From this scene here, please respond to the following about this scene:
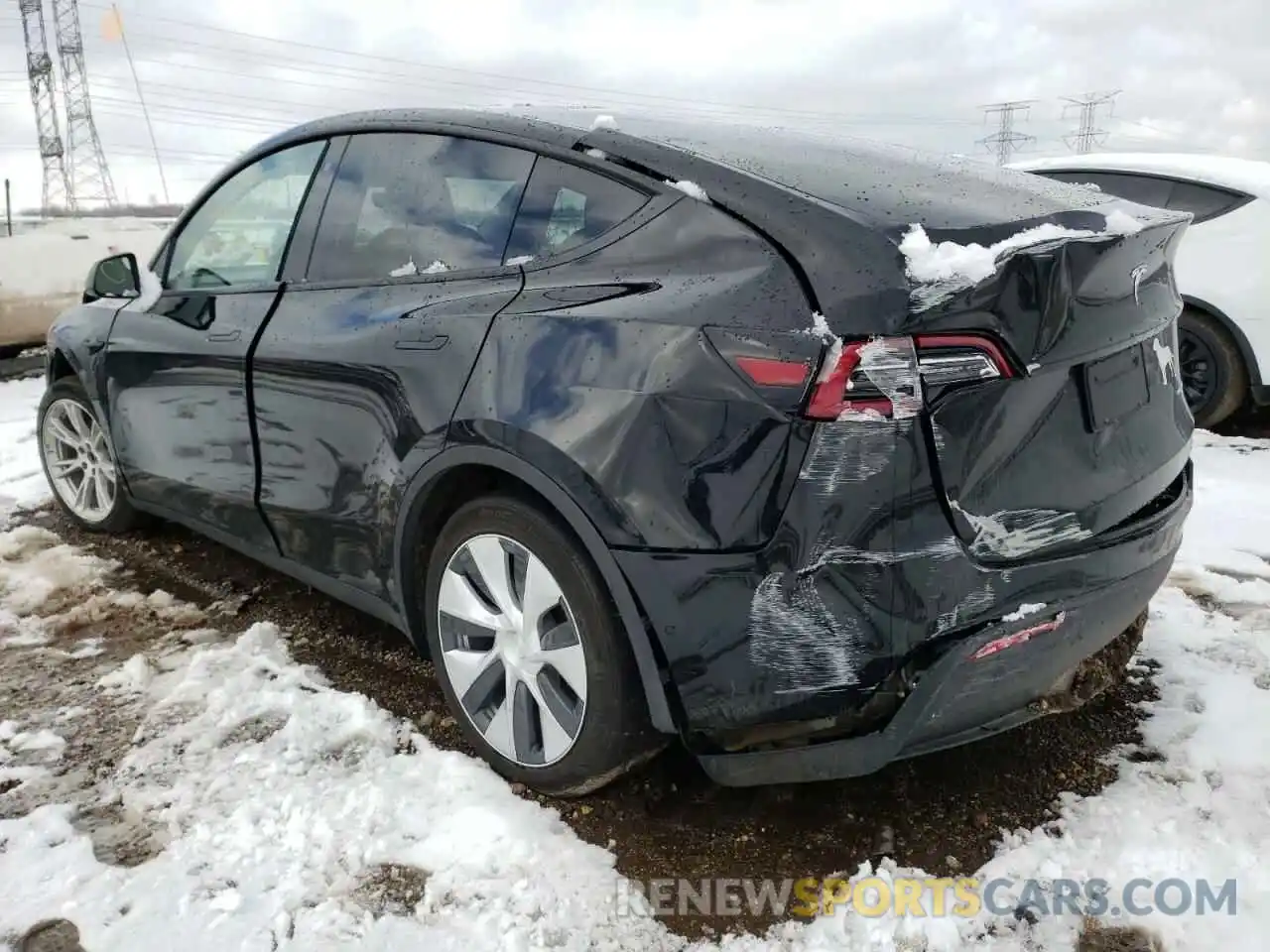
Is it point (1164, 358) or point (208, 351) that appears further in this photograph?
point (208, 351)

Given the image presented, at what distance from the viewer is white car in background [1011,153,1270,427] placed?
16.6 feet

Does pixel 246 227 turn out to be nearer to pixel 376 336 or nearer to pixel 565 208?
pixel 376 336

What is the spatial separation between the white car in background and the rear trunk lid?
3.64 metres

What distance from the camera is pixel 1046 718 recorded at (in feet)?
8.61

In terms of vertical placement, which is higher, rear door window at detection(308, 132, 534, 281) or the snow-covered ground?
rear door window at detection(308, 132, 534, 281)

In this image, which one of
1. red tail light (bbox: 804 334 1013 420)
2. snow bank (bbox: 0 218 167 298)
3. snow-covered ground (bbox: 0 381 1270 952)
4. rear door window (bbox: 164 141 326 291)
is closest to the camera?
red tail light (bbox: 804 334 1013 420)

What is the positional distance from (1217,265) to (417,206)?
4543mm

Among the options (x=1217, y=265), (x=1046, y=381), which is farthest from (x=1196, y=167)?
(x=1046, y=381)

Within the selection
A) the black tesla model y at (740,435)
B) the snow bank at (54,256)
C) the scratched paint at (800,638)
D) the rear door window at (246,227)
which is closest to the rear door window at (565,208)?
the black tesla model y at (740,435)

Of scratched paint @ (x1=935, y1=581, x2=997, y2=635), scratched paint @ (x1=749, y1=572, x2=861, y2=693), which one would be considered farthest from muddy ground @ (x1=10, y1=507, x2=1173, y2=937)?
scratched paint @ (x1=935, y1=581, x2=997, y2=635)

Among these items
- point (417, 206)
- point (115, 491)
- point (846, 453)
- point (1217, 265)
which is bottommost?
point (115, 491)

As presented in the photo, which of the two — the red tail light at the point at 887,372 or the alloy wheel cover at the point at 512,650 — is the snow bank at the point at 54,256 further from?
the red tail light at the point at 887,372

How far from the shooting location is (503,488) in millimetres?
2254

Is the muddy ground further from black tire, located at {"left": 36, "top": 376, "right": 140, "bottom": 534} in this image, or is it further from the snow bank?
the snow bank
